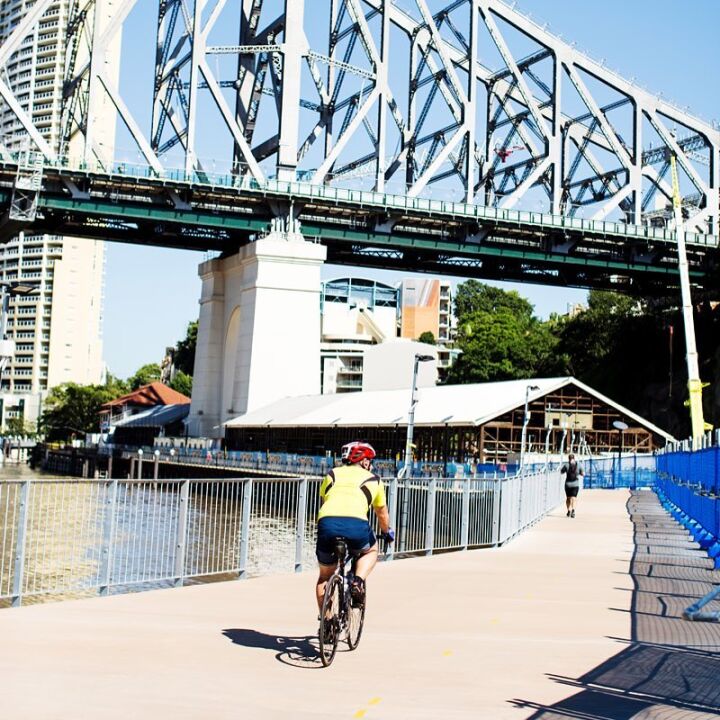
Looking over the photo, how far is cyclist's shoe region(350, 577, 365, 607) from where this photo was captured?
32.3 ft

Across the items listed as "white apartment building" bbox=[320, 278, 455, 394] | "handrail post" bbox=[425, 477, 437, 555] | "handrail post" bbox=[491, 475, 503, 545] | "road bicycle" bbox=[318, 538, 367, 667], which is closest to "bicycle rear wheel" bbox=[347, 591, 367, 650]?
"road bicycle" bbox=[318, 538, 367, 667]

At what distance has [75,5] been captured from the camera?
296 feet

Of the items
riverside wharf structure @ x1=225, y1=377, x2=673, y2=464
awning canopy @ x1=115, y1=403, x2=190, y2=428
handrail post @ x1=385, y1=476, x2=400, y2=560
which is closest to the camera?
handrail post @ x1=385, y1=476, x2=400, y2=560

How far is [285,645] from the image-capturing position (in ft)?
33.2

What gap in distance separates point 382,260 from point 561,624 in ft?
253

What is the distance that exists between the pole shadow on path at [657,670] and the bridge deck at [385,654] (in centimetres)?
2

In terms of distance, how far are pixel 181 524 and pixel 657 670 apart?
678 cm

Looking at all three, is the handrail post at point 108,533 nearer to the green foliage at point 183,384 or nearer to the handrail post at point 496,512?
the handrail post at point 496,512

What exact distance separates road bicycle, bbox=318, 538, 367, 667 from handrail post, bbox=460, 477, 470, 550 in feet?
36.8

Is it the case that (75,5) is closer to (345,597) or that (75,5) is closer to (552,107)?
(552,107)

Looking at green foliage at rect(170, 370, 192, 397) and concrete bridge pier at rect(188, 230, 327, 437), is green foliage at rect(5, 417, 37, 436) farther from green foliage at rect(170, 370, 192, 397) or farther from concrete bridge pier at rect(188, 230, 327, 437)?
concrete bridge pier at rect(188, 230, 327, 437)

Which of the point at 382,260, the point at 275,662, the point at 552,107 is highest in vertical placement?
the point at 552,107

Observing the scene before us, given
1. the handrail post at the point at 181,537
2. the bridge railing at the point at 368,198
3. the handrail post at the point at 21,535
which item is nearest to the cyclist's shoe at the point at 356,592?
the handrail post at the point at 21,535

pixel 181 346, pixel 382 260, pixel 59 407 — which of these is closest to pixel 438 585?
pixel 382 260
